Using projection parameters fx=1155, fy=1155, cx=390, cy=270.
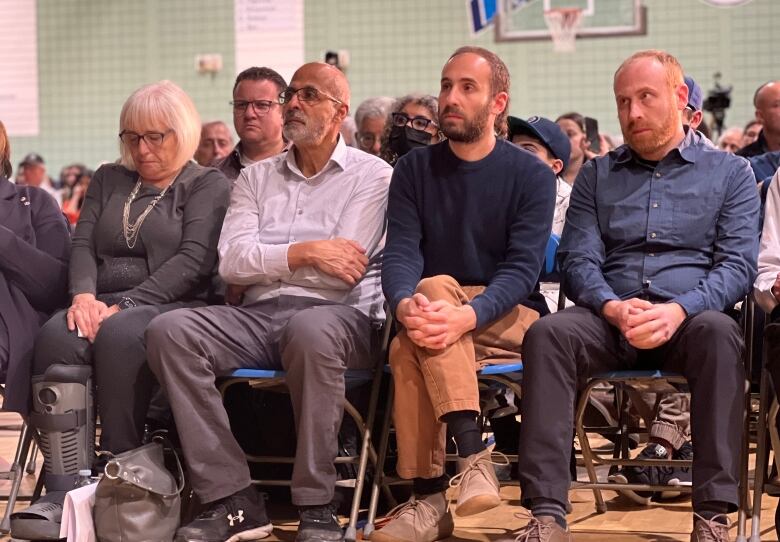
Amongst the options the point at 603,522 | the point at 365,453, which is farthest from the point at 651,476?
the point at 365,453

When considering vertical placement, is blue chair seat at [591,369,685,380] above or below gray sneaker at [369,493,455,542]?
above

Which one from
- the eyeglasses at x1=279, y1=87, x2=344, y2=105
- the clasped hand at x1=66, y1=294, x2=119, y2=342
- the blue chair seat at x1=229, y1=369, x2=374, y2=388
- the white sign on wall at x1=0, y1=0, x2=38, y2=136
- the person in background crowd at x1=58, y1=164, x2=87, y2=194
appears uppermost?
the white sign on wall at x1=0, y1=0, x2=38, y2=136

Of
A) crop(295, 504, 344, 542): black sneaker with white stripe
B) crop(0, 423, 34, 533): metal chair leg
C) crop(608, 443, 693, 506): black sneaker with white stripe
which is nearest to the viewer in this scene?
crop(295, 504, 344, 542): black sneaker with white stripe

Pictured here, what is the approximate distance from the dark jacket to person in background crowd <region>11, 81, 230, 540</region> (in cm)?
6

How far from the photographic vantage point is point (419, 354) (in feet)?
10.1

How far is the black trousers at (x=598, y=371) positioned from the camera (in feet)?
9.41

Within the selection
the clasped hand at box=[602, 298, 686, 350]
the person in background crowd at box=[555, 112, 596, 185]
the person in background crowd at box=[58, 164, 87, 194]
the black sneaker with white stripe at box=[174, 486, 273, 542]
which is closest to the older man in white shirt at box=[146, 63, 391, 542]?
the black sneaker with white stripe at box=[174, 486, 273, 542]

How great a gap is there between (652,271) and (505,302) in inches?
16.6

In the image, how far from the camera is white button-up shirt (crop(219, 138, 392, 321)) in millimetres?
3525

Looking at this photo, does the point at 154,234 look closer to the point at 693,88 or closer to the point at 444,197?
the point at 444,197

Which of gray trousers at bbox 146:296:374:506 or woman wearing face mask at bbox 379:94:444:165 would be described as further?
woman wearing face mask at bbox 379:94:444:165

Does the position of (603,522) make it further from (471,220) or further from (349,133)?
(349,133)

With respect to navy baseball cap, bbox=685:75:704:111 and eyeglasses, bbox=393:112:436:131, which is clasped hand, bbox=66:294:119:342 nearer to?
eyeglasses, bbox=393:112:436:131

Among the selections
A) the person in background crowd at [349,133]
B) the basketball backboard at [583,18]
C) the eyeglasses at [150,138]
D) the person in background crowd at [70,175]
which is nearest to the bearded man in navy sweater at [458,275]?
the eyeglasses at [150,138]
